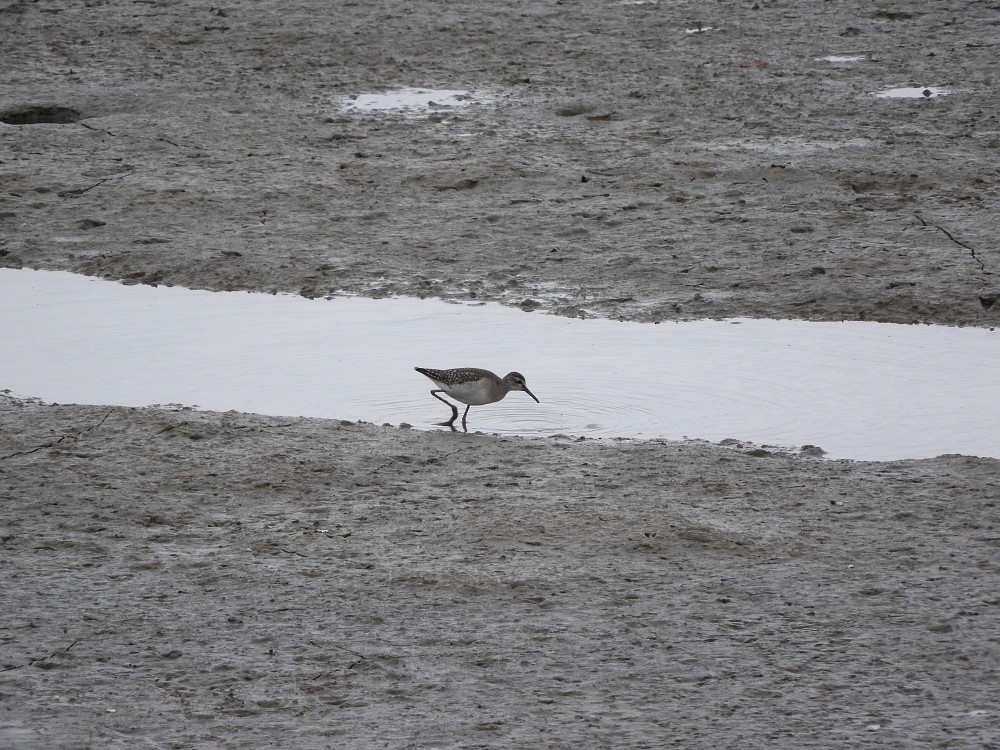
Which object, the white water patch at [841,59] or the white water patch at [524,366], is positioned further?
the white water patch at [841,59]

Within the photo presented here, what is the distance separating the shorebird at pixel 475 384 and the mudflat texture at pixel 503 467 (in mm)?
279

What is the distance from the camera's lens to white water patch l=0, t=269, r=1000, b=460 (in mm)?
7648

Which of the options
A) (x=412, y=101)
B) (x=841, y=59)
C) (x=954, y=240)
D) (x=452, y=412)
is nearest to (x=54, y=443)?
(x=452, y=412)

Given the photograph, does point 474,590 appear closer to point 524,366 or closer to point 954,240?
point 524,366

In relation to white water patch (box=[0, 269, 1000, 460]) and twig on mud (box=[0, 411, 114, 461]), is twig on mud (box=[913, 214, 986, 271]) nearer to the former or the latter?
white water patch (box=[0, 269, 1000, 460])

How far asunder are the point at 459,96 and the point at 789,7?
15.2 ft

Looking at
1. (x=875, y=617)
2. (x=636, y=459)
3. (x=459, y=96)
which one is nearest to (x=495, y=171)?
(x=459, y=96)

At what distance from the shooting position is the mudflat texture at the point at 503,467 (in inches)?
Result: 195

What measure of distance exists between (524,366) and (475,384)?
3.28 ft

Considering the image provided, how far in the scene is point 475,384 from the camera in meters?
7.59

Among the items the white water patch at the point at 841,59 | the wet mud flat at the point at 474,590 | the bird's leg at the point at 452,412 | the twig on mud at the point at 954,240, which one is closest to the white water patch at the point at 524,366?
the bird's leg at the point at 452,412

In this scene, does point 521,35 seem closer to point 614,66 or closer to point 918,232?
point 614,66

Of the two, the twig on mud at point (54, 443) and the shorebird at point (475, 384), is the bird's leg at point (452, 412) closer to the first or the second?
the shorebird at point (475, 384)

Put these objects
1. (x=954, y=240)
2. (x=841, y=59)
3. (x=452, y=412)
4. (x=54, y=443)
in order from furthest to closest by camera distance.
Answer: (x=841, y=59)
(x=954, y=240)
(x=452, y=412)
(x=54, y=443)
